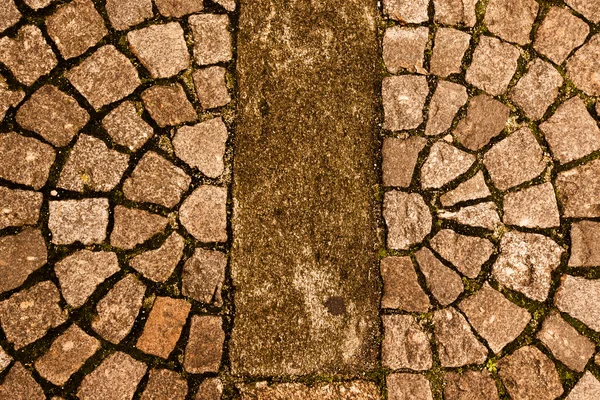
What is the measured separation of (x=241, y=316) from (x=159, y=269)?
0.50 m

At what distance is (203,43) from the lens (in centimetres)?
269

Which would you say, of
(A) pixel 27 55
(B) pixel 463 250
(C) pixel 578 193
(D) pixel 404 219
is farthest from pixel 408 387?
(A) pixel 27 55

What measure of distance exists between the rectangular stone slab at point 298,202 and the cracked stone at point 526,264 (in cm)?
77

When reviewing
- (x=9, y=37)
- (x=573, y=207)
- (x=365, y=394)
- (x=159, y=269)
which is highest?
(x=9, y=37)

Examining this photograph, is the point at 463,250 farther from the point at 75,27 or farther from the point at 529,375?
the point at 75,27

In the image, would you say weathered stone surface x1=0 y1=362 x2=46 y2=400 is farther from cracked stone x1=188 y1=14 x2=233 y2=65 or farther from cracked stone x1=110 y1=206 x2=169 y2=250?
cracked stone x1=188 y1=14 x2=233 y2=65

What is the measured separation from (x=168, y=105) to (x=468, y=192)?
67.2 inches

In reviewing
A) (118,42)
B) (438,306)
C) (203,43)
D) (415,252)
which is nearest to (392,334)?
(438,306)

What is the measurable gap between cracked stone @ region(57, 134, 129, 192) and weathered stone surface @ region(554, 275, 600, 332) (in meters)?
2.50

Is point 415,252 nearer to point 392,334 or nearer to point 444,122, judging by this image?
point 392,334

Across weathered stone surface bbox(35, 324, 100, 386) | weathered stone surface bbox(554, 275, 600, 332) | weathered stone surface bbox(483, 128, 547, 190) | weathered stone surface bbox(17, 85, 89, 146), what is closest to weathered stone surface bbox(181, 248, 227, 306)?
weathered stone surface bbox(35, 324, 100, 386)

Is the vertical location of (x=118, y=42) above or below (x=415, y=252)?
above

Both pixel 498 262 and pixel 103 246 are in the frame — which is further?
pixel 498 262

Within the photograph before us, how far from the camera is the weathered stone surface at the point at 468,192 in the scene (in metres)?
2.77
